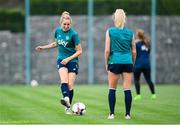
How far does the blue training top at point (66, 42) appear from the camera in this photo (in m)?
16.2

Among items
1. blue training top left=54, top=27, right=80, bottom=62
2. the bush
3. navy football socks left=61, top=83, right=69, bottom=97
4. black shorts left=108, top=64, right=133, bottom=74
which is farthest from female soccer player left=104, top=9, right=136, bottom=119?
the bush

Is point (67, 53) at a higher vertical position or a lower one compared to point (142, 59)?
higher

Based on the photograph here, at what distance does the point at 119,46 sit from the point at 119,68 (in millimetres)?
426

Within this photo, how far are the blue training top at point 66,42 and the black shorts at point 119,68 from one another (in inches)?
70.6

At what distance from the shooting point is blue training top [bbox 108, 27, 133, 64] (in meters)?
14.6

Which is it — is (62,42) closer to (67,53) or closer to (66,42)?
(66,42)

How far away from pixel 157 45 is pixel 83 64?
3.76m

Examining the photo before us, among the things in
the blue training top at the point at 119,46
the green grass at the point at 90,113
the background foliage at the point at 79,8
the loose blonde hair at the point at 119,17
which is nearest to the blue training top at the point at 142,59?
the green grass at the point at 90,113

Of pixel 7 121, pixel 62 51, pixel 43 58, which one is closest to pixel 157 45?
pixel 43 58

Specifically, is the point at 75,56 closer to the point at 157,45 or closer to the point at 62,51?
the point at 62,51

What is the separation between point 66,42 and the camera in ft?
53.2

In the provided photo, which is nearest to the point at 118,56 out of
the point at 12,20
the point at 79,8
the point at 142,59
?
the point at 142,59

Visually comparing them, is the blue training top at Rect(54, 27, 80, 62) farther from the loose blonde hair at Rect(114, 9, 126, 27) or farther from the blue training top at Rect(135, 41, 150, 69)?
the blue training top at Rect(135, 41, 150, 69)

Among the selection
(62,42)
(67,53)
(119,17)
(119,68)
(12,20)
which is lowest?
(12,20)
